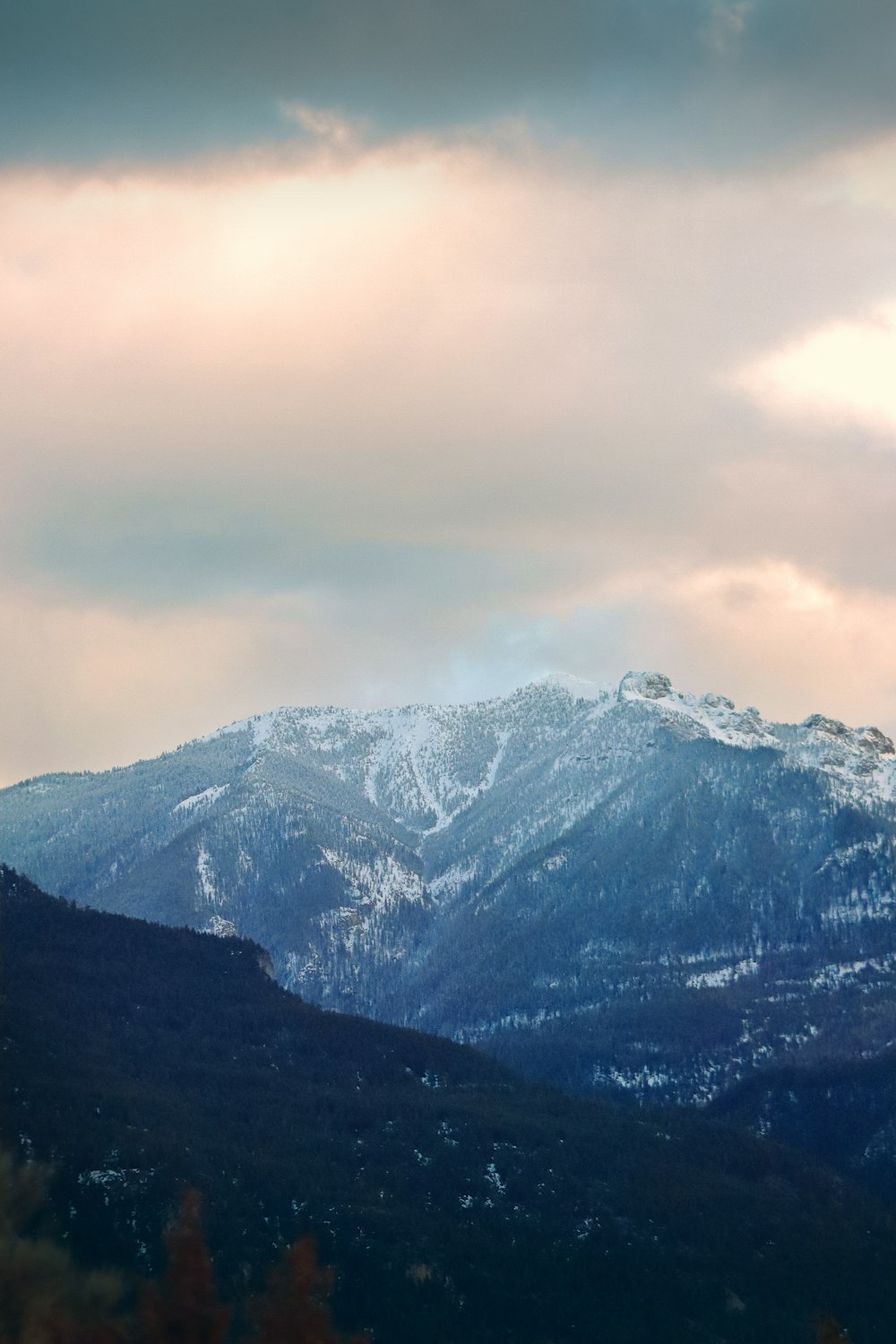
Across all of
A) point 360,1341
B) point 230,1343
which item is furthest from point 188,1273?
point 230,1343

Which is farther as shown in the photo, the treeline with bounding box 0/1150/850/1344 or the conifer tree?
the treeline with bounding box 0/1150/850/1344

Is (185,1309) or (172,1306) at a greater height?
(172,1306)

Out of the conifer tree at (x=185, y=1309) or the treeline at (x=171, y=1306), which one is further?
the treeline at (x=171, y=1306)

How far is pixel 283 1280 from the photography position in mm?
105062

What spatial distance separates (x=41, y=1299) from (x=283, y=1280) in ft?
60.1

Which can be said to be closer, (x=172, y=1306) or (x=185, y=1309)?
(x=185, y=1309)

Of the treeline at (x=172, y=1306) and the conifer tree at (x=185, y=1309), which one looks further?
the treeline at (x=172, y=1306)

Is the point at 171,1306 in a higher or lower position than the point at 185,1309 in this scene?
higher

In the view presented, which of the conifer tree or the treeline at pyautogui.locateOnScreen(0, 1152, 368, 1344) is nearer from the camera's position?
the conifer tree

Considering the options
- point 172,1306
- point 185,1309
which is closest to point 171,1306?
point 172,1306

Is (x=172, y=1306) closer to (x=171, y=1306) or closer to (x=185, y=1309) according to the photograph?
(x=171, y=1306)

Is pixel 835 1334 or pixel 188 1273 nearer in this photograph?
pixel 188 1273

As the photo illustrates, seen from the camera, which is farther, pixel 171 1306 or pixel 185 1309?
pixel 171 1306

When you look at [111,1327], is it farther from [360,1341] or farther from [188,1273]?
[360,1341]
